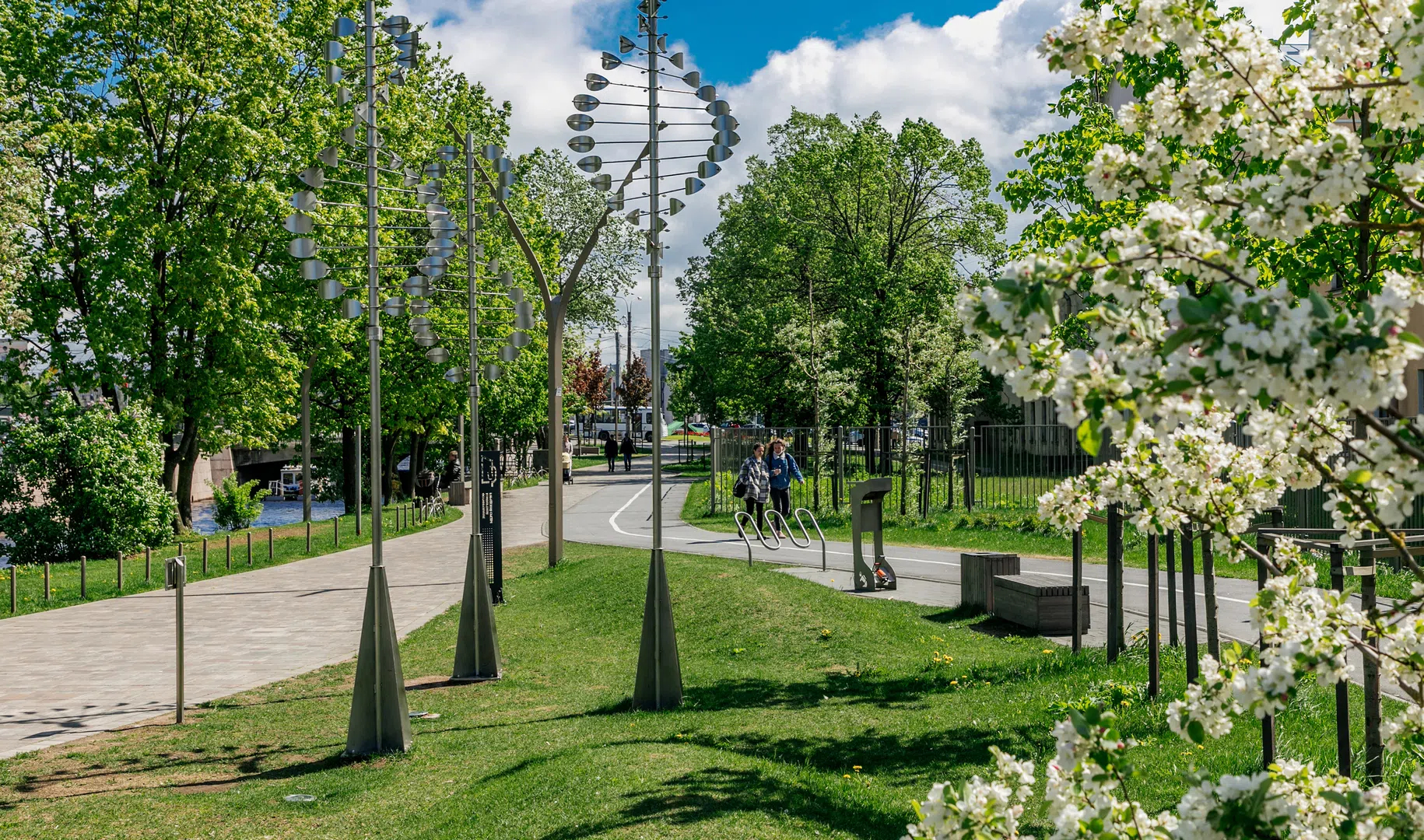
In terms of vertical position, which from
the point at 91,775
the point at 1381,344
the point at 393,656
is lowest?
the point at 91,775

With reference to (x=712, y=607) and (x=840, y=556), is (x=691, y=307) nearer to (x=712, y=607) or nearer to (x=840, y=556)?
(x=840, y=556)

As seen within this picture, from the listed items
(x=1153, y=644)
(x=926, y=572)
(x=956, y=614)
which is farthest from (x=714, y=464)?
(x=1153, y=644)

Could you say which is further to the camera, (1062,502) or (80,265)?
(80,265)

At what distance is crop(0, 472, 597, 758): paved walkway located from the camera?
11.0 meters

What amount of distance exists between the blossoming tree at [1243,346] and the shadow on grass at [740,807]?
3.17m

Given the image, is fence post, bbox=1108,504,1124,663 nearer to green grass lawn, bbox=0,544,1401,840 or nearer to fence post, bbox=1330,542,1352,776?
green grass lawn, bbox=0,544,1401,840

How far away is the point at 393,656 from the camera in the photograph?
30.2 ft

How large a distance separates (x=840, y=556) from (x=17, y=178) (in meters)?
16.3

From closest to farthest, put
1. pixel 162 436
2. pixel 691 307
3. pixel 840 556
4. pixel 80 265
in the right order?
pixel 840 556 → pixel 80 265 → pixel 162 436 → pixel 691 307

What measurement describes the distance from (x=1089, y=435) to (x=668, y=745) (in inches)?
248

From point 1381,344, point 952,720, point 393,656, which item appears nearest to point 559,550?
point 393,656

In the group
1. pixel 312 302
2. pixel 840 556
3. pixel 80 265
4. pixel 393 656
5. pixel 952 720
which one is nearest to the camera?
pixel 952 720

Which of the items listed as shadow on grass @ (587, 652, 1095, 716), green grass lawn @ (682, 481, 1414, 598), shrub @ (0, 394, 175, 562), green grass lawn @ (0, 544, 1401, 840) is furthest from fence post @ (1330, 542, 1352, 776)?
shrub @ (0, 394, 175, 562)

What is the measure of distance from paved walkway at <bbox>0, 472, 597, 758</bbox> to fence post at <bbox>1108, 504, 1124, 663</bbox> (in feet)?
27.3
